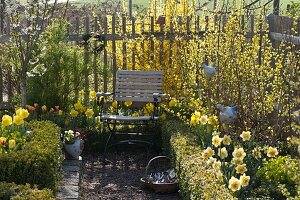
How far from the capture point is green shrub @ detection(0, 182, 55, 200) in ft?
12.7

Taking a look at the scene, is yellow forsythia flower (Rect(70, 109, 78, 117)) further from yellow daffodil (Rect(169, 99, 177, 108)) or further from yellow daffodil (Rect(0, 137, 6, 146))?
yellow daffodil (Rect(0, 137, 6, 146))

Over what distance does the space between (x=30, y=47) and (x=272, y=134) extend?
11.0 ft

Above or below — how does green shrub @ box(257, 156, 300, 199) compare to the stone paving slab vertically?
above

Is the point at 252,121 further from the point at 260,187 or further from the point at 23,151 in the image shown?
the point at 23,151

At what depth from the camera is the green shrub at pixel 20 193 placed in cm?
387

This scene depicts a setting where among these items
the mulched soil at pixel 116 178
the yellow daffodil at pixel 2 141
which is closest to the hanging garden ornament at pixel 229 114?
the mulched soil at pixel 116 178

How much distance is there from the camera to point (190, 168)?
15.9ft

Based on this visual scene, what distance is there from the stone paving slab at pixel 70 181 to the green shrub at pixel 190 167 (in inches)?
37.2

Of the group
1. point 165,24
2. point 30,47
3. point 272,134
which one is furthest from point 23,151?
point 165,24

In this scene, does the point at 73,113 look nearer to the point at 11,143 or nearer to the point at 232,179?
the point at 11,143

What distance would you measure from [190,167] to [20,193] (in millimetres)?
1513

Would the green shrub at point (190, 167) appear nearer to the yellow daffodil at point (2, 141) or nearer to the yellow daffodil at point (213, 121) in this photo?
the yellow daffodil at point (213, 121)

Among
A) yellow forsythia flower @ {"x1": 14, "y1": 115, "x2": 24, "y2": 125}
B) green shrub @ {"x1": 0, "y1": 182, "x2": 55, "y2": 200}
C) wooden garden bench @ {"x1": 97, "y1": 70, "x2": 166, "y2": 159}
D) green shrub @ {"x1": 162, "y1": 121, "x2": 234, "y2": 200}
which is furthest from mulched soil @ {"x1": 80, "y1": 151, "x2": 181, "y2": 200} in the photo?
green shrub @ {"x1": 0, "y1": 182, "x2": 55, "y2": 200}

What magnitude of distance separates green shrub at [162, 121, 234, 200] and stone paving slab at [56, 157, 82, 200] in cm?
94
